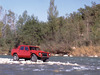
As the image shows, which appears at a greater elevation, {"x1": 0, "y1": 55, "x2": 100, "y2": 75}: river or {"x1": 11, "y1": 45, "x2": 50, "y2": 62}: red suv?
{"x1": 11, "y1": 45, "x2": 50, "y2": 62}: red suv

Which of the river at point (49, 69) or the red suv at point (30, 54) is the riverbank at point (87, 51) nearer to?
the red suv at point (30, 54)

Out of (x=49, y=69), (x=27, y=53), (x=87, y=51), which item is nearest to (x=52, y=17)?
(x=87, y=51)

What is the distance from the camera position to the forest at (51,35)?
47.8 m

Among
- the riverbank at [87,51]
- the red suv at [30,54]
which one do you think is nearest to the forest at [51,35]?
the riverbank at [87,51]

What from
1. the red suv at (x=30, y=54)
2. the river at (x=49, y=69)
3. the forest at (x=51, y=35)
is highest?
the forest at (x=51, y=35)

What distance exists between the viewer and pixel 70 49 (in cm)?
4728

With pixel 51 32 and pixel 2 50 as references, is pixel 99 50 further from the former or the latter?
pixel 2 50

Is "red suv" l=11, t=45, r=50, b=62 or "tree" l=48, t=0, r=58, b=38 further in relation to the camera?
"tree" l=48, t=0, r=58, b=38

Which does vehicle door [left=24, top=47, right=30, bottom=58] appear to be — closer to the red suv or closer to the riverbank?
the red suv

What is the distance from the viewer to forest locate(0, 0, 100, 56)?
47.8 m

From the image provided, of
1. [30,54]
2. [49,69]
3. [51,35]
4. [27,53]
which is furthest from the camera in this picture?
[51,35]

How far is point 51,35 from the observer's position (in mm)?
52938

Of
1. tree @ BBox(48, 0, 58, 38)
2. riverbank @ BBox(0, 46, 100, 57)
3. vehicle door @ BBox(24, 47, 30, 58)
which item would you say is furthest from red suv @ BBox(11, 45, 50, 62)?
tree @ BBox(48, 0, 58, 38)

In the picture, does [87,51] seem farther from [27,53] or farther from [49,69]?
[49,69]
